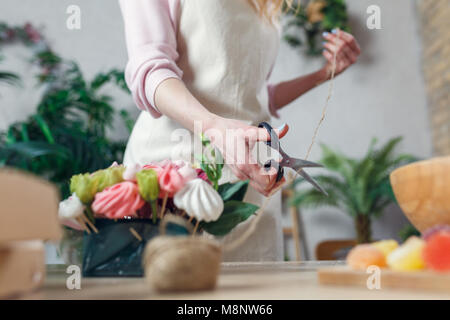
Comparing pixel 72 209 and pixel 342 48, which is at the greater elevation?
pixel 342 48

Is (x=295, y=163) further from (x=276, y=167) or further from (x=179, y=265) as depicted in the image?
(x=179, y=265)

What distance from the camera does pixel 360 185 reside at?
10.4ft

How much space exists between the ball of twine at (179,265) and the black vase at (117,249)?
0.13 meters

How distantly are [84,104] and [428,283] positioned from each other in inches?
96.6

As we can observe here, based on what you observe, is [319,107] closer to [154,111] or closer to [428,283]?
[154,111]

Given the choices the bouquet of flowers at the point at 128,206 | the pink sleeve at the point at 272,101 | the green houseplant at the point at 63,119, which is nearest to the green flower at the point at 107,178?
the bouquet of flowers at the point at 128,206

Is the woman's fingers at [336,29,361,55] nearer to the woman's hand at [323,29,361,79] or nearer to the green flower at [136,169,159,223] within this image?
the woman's hand at [323,29,361,79]

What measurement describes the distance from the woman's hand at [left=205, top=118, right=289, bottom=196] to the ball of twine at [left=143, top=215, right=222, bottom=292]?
0.20 m

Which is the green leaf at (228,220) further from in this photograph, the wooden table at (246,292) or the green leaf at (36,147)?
the green leaf at (36,147)

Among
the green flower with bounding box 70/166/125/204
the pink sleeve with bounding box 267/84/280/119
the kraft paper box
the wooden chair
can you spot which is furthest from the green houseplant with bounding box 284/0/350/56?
the kraft paper box

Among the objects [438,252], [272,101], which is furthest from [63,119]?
[438,252]

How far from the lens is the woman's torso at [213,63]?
2.40 feet

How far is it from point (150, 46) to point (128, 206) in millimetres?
319

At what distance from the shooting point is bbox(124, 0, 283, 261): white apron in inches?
28.8
